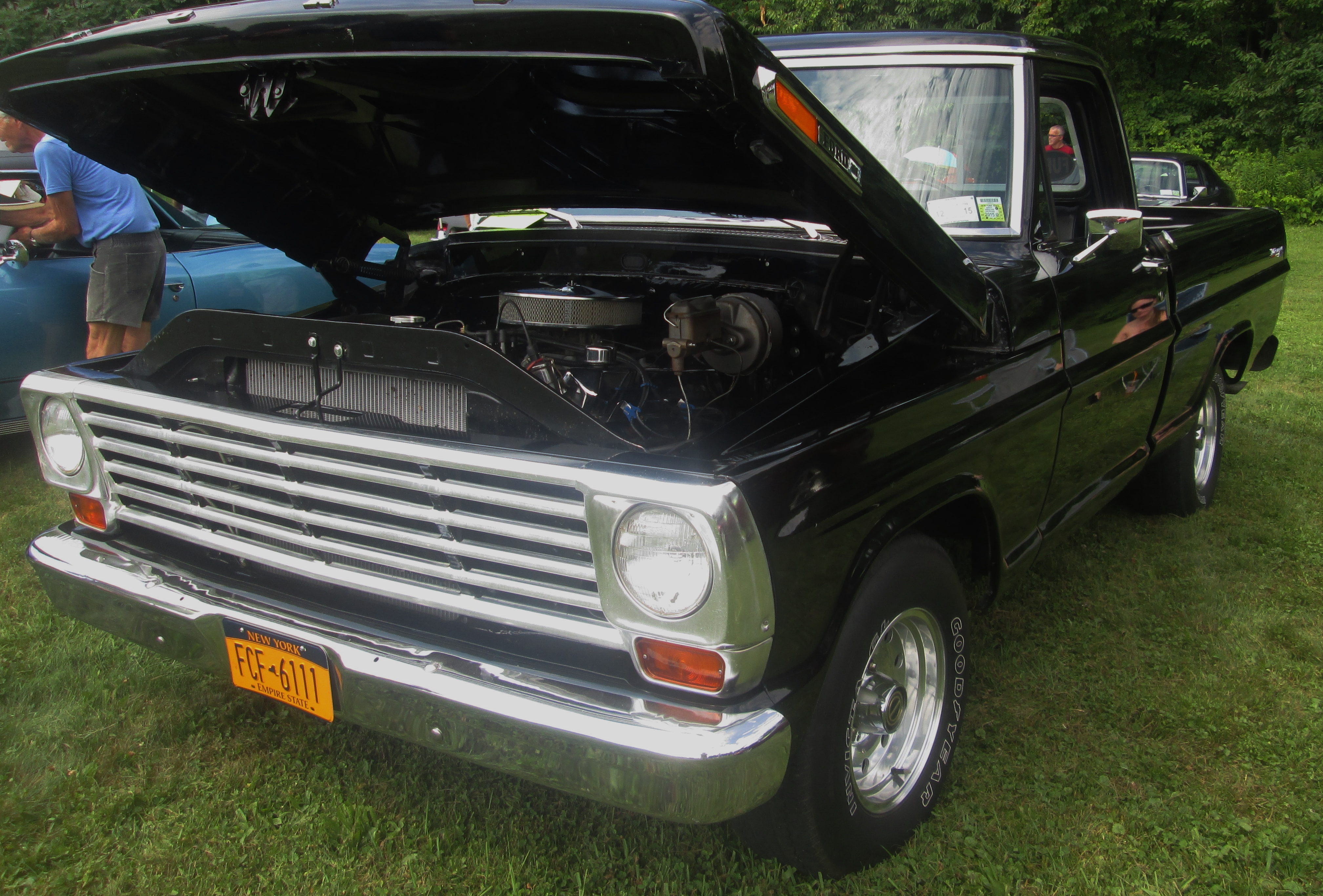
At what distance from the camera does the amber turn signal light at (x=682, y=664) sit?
1.70 m

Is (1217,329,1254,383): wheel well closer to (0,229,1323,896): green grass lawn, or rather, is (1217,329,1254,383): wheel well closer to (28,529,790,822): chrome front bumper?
(0,229,1323,896): green grass lawn

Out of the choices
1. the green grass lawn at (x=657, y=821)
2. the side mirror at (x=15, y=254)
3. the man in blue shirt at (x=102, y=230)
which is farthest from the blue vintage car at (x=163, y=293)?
the green grass lawn at (x=657, y=821)

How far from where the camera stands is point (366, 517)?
7.07 feet

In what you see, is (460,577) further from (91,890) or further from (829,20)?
(829,20)

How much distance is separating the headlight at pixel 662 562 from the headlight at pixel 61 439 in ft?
5.47

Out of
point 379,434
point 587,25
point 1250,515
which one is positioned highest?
point 587,25

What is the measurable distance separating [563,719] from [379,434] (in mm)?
712

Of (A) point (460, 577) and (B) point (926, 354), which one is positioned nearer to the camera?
(A) point (460, 577)

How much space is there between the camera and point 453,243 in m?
3.48

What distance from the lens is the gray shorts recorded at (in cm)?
470

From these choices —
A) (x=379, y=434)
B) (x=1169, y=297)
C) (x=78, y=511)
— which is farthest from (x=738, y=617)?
(x=1169, y=297)

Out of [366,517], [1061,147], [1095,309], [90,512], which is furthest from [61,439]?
[1061,147]

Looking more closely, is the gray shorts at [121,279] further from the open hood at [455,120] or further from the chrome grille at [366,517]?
the chrome grille at [366,517]

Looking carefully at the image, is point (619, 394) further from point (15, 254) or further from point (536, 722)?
point (15, 254)
